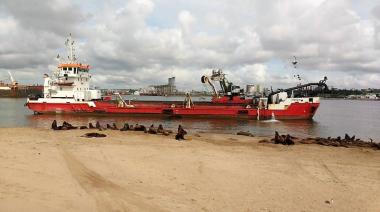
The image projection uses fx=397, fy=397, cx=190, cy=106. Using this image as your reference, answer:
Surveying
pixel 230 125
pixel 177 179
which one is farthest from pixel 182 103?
pixel 177 179

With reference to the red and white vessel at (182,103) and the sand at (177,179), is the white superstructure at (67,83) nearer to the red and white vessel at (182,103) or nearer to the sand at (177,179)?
the red and white vessel at (182,103)

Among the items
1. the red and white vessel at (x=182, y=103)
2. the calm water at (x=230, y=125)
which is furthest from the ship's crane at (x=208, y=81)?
the calm water at (x=230, y=125)

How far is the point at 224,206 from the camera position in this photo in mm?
7836

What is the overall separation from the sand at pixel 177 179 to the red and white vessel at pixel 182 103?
940 inches

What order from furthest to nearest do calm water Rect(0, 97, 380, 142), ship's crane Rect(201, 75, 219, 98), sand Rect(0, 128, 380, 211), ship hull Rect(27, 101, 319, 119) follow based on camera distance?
ship's crane Rect(201, 75, 219, 98)
ship hull Rect(27, 101, 319, 119)
calm water Rect(0, 97, 380, 142)
sand Rect(0, 128, 380, 211)

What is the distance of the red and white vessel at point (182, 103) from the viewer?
128ft

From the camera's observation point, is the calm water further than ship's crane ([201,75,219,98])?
No

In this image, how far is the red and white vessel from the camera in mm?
38863

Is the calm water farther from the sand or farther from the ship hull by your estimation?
the sand

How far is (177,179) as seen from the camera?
979 cm

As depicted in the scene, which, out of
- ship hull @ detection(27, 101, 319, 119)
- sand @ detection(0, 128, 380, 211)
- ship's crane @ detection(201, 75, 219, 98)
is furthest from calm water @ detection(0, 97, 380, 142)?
sand @ detection(0, 128, 380, 211)

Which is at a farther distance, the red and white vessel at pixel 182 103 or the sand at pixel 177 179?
the red and white vessel at pixel 182 103

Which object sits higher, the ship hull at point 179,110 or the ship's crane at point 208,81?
the ship's crane at point 208,81

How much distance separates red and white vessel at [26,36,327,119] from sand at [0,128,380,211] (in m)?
23.9
